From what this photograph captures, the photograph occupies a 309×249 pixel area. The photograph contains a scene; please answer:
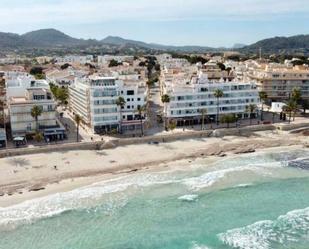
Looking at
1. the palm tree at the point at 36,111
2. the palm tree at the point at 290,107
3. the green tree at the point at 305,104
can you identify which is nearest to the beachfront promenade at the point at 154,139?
the palm tree at the point at 290,107

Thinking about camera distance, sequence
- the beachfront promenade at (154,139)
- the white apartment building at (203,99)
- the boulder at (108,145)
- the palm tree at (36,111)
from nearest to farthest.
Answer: the beachfront promenade at (154,139)
the boulder at (108,145)
the palm tree at (36,111)
the white apartment building at (203,99)

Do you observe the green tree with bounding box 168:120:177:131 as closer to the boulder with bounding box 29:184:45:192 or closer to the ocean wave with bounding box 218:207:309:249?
Answer: the boulder with bounding box 29:184:45:192

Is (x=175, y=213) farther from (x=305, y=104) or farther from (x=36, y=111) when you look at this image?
(x=305, y=104)

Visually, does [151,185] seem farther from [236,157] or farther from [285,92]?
[285,92]

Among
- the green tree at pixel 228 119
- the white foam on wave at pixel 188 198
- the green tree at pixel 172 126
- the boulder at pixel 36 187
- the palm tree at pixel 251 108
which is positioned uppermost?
the palm tree at pixel 251 108

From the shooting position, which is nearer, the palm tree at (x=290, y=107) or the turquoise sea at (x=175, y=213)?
the turquoise sea at (x=175, y=213)

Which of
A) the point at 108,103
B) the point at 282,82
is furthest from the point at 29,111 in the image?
the point at 282,82

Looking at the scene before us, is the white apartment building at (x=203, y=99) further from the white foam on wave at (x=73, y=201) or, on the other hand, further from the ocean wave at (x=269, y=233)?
the ocean wave at (x=269, y=233)
